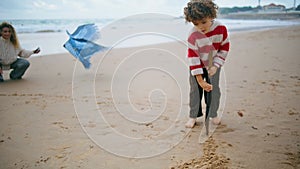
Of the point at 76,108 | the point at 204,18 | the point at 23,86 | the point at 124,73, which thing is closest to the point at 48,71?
the point at 23,86

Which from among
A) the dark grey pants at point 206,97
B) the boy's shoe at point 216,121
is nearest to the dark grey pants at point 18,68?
the dark grey pants at point 206,97

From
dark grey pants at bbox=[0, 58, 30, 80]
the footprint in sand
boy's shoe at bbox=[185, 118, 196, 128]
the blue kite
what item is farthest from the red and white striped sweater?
dark grey pants at bbox=[0, 58, 30, 80]

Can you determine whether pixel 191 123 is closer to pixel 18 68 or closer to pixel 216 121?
pixel 216 121

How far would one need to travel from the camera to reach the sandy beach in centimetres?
206

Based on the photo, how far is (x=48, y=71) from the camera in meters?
5.44

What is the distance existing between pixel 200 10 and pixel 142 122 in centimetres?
135

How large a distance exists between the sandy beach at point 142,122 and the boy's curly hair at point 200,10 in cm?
114

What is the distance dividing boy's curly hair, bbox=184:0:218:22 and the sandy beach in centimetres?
114

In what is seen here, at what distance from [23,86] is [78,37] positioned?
129 centimetres

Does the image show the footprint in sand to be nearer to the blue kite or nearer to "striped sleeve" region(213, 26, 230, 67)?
"striped sleeve" region(213, 26, 230, 67)

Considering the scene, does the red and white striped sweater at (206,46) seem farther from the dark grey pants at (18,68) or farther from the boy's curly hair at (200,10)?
the dark grey pants at (18,68)

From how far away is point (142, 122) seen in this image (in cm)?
280

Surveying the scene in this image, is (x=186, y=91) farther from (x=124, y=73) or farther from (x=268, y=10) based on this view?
(x=268, y=10)

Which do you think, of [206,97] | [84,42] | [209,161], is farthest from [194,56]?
[84,42]
